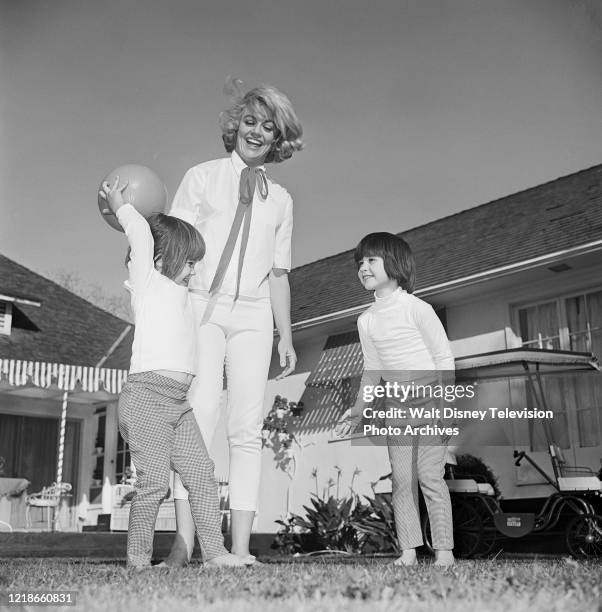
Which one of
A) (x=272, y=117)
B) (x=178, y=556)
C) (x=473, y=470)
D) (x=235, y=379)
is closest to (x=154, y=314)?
(x=235, y=379)

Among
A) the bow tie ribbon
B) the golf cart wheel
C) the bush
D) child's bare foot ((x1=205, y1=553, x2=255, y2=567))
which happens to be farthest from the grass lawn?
the bush

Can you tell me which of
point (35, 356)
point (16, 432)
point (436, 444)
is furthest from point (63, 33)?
point (16, 432)

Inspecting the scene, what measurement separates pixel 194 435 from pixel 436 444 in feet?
3.92

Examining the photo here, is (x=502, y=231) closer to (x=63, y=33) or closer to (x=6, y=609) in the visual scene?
(x=63, y=33)

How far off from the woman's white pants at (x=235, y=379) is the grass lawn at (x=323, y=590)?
3.16ft

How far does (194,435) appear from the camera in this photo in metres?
3.33

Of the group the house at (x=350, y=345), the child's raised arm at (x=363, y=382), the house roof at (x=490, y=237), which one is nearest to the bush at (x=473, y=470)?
the house at (x=350, y=345)

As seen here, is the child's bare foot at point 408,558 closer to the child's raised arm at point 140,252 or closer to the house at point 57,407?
the child's raised arm at point 140,252

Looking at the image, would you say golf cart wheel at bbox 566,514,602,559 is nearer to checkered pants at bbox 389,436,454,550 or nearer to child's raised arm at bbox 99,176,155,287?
checkered pants at bbox 389,436,454,550

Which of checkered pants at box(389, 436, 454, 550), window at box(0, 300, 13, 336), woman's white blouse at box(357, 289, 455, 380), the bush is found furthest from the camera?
window at box(0, 300, 13, 336)

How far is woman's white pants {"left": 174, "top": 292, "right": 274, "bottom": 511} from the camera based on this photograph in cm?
361

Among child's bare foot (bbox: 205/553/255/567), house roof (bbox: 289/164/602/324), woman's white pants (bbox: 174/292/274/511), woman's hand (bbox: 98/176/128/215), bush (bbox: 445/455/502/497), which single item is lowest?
child's bare foot (bbox: 205/553/255/567)

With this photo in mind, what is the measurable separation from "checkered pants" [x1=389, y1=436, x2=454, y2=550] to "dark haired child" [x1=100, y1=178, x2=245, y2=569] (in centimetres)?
98

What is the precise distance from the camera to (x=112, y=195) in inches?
149
